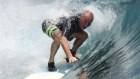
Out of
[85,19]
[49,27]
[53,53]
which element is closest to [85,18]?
[85,19]

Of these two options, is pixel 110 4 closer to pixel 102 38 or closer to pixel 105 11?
pixel 105 11

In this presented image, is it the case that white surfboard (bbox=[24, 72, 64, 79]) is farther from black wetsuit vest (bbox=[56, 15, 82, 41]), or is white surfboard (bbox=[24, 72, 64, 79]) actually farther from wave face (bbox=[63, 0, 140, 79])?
black wetsuit vest (bbox=[56, 15, 82, 41])

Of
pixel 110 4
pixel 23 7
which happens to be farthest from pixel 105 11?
pixel 23 7

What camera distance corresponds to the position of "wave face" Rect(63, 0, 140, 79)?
191 inches

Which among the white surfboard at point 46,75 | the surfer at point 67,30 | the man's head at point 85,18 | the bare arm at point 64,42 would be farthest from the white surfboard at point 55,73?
the man's head at point 85,18

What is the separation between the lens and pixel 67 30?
244 inches

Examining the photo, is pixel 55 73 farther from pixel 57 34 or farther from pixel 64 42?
pixel 57 34

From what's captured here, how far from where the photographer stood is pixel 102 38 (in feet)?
23.8

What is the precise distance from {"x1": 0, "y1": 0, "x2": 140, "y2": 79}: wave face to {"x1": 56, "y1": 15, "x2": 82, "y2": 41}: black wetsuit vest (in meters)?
0.27

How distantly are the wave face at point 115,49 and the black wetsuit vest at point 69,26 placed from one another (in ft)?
1.29

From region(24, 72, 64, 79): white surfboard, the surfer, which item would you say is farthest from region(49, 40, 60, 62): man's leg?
region(24, 72, 64, 79): white surfboard

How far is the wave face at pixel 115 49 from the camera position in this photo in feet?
15.9

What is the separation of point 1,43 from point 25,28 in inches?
53.5

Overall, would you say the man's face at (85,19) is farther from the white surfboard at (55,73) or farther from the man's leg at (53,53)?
the white surfboard at (55,73)
